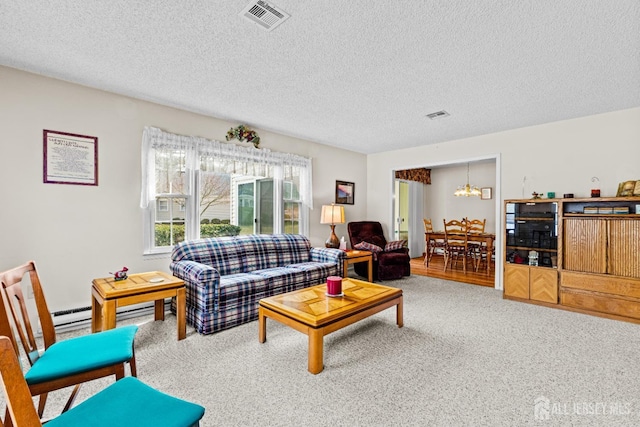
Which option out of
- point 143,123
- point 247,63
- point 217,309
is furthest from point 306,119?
point 217,309

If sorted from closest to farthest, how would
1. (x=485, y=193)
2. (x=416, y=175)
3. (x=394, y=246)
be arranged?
(x=394, y=246) → (x=485, y=193) → (x=416, y=175)

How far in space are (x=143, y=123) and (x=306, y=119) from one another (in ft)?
6.34

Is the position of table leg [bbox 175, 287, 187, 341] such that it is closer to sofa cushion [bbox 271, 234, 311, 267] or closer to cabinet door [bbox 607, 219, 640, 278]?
sofa cushion [bbox 271, 234, 311, 267]

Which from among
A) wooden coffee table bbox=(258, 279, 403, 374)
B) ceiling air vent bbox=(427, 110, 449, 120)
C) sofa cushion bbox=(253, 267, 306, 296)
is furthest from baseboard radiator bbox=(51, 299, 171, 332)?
ceiling air vent bbox=(427, 110, 449, 120)

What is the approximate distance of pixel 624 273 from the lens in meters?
3.27

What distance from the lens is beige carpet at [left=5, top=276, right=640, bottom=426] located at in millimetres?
1729

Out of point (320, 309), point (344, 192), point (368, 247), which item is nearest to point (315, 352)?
point (320, 309)

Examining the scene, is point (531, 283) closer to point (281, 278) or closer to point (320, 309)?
point (320, 309)

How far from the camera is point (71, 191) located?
294 centimetres

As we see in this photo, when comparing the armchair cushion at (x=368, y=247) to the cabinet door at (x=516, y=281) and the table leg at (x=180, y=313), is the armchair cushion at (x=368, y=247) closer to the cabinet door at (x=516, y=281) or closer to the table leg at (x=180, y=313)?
the cabinet door at (x=516, y=281)

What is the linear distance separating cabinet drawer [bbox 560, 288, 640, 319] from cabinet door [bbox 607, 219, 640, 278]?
296 mm

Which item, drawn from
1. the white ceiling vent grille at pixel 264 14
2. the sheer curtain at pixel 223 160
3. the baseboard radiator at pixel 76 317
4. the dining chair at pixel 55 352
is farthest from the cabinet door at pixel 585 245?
the baseboard radiator at pixel 76 317

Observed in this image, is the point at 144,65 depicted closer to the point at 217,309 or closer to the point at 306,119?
the point at 306,119

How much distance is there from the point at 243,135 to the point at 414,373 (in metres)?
3.46
